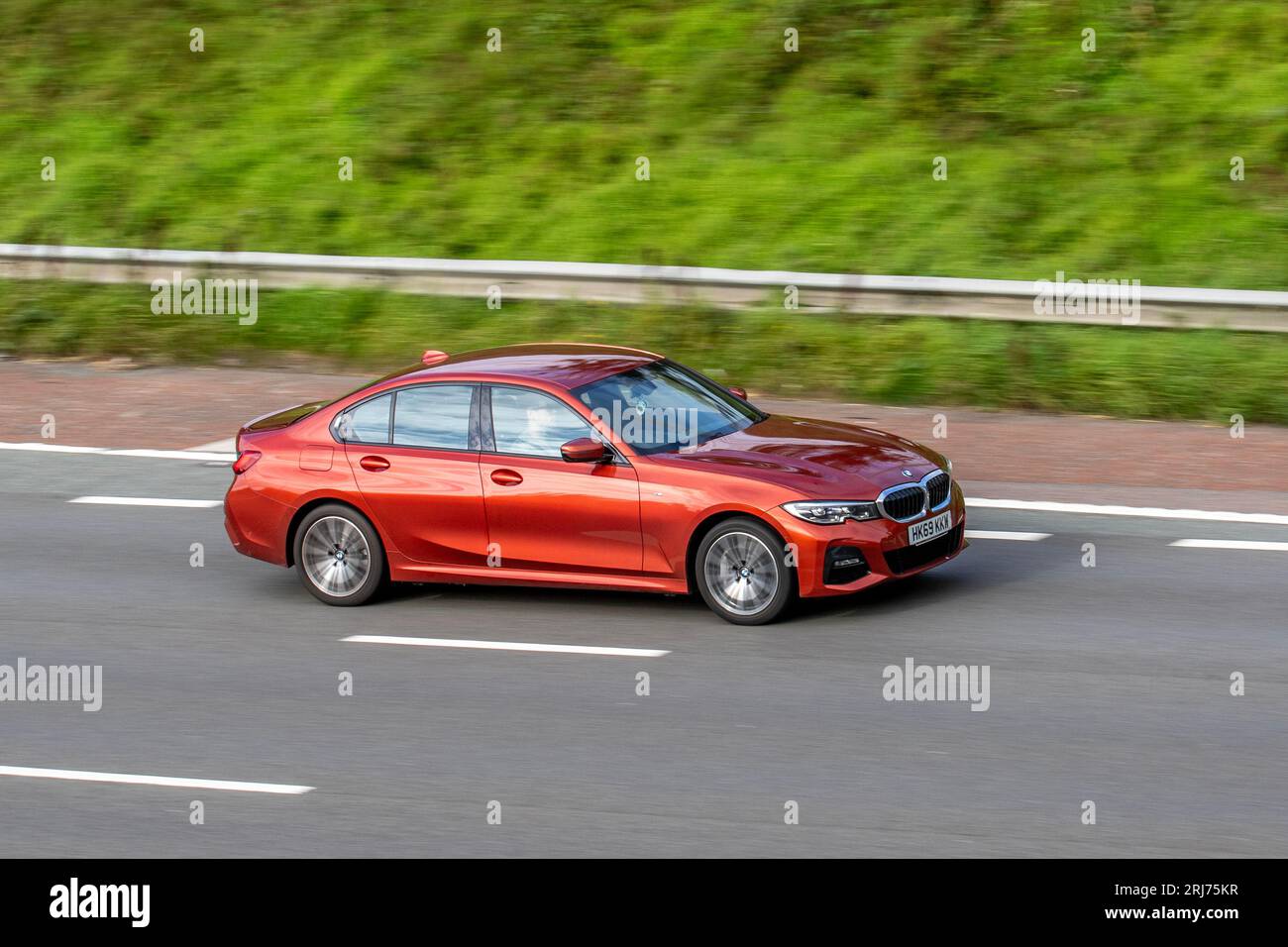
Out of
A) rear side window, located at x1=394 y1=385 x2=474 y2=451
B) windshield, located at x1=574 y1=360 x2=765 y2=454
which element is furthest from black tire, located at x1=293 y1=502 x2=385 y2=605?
windshield, located at x1=574 y1=360 x2=765 y2=454

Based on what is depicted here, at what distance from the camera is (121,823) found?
7.66 m

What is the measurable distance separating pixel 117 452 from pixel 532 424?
6.45 m

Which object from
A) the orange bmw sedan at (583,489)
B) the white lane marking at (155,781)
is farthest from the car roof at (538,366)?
the white lane marking at (155,781)

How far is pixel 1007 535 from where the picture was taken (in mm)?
12266

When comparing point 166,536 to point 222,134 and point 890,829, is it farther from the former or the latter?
point 222,134

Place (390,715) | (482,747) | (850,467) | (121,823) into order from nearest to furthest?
(121,823), (482,747), (390,715), (850,467)

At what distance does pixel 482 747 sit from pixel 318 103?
16592 mm

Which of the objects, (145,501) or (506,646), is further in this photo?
(145,501)

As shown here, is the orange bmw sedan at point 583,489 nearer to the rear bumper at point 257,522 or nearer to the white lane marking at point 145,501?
the rear bumper at point 257,522

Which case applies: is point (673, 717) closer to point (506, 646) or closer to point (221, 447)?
point (506, 646)

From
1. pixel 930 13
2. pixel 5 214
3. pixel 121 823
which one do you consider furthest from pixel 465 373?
pixel 5 214

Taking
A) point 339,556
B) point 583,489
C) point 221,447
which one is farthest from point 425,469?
point 221,447

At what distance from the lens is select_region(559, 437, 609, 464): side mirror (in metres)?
10.3

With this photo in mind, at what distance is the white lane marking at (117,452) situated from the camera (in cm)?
1545
